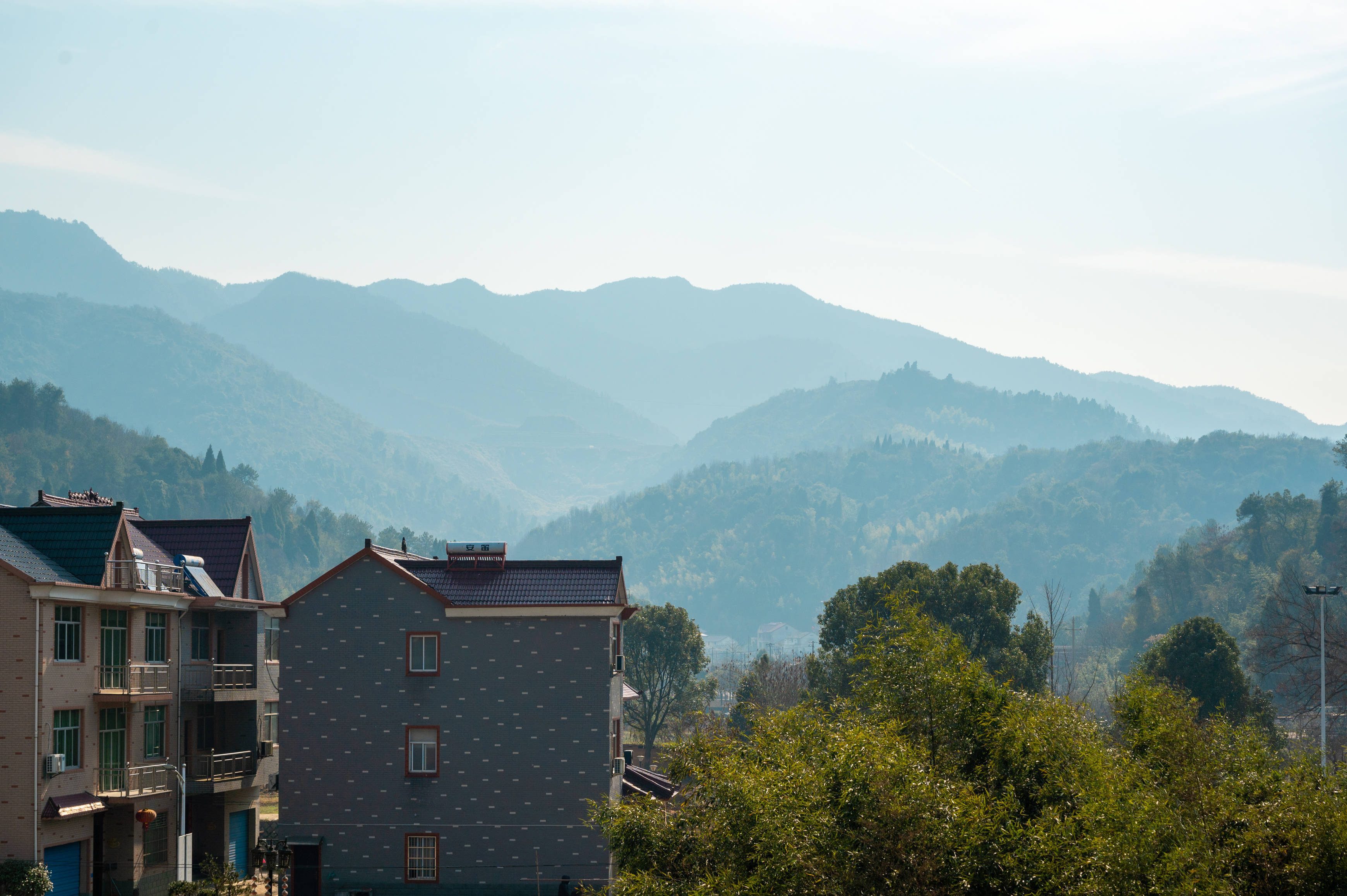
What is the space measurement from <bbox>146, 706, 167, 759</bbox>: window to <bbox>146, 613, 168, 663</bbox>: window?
5.55 ft

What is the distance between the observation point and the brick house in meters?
37.4

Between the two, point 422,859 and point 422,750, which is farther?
point 422,750

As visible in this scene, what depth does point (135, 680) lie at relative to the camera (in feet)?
137

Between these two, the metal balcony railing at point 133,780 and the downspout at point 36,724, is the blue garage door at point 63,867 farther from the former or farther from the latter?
the metal balcony railing at point 133,780

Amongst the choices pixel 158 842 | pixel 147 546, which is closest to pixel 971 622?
pixel 147 546

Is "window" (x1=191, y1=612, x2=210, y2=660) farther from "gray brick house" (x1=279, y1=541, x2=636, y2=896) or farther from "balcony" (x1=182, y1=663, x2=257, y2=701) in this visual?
"gray brick house" (x1=279, y1=541, x2=636, y2=896)

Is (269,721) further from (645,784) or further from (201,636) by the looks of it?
(645,784)

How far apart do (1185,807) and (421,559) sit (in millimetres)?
32252

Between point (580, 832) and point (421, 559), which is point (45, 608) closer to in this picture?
point (421, 559)

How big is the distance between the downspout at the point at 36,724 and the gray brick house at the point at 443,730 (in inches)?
332

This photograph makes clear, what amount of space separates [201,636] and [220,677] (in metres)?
1.78

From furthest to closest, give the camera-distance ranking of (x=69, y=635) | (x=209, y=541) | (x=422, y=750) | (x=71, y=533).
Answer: (x=209, y=541) → (x=422, y=750) → (x=71, y=533) → (x=69, y=635)

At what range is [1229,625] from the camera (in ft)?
545

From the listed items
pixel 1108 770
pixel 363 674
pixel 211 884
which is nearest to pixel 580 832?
pixel 363 674
